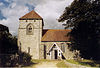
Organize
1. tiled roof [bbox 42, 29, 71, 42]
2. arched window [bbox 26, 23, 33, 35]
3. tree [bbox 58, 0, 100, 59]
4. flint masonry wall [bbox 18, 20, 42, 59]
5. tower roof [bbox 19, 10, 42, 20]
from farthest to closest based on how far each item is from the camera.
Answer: tower roof [bbox 19, 10, 42, 20]
arched window [bbox 26, 23, 33, 35]
tiled roof [bbox 42, 29, 71, 42]
flint masonry wall [bbox 18, 20, 42, 59]
tree [bbox 58, 0, 100, 59]

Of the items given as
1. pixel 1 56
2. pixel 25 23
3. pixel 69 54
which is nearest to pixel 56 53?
pixel 69 54

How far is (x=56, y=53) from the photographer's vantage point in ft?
83.1

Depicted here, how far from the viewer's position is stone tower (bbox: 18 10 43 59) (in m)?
25.4

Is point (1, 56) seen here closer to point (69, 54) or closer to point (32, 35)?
point (32, 35)

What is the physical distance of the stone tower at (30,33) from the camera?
1001 inches

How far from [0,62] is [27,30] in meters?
14.0

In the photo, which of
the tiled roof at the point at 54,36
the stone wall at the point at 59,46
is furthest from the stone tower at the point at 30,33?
the tiled roof at the point at 54,36

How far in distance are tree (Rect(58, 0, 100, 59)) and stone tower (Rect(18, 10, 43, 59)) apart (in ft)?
29.1

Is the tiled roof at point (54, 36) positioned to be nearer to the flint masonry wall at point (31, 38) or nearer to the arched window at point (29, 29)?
the flint masonry wall at point (31, 38)

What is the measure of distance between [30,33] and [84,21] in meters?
15.4

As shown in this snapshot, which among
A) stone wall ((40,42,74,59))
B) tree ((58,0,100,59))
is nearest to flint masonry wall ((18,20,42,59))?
stone wall ((40,42,74,59))

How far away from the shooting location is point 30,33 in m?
26.3

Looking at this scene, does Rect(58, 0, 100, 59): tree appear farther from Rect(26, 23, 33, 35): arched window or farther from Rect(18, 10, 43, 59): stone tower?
Rect(26, 23, 33, 35): arched window

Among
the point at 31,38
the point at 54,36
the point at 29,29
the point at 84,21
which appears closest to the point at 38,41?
the point at 31,38
